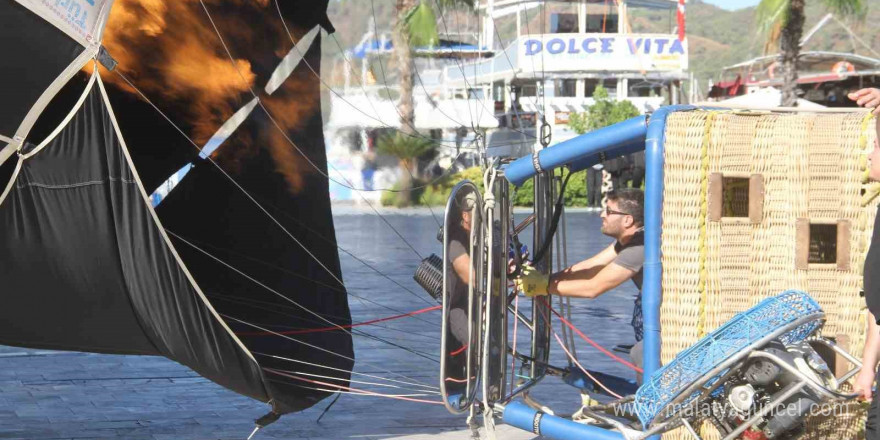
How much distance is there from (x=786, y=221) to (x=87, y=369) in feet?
17.7

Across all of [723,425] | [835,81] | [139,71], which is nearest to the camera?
[723,425]

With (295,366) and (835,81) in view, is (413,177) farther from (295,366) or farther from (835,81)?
(835,81)

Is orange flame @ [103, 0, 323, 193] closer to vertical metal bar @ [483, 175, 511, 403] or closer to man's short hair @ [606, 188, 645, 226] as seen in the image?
vertical metal bar @ [483, 175, 511, 403]

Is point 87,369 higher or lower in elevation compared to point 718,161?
lower

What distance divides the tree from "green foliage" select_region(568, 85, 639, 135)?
26323 millimetres

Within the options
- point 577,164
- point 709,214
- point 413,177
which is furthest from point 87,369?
point 709,214

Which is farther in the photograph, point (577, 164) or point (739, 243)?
point (577, 164)

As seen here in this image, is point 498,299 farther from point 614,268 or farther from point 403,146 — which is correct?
point 403,146

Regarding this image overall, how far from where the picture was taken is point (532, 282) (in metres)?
5.52

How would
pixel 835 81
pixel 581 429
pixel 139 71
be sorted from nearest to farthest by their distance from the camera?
pixel 581 429 < pixel 139 71 < pixel 835 81

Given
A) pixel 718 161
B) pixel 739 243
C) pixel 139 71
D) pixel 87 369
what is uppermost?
pixel 139 71

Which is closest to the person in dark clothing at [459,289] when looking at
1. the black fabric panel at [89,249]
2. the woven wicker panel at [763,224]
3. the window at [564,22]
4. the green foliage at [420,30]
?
the woven wicker panel at [763,224]

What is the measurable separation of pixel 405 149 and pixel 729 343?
167 inches

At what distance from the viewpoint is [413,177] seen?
28.3 ft
